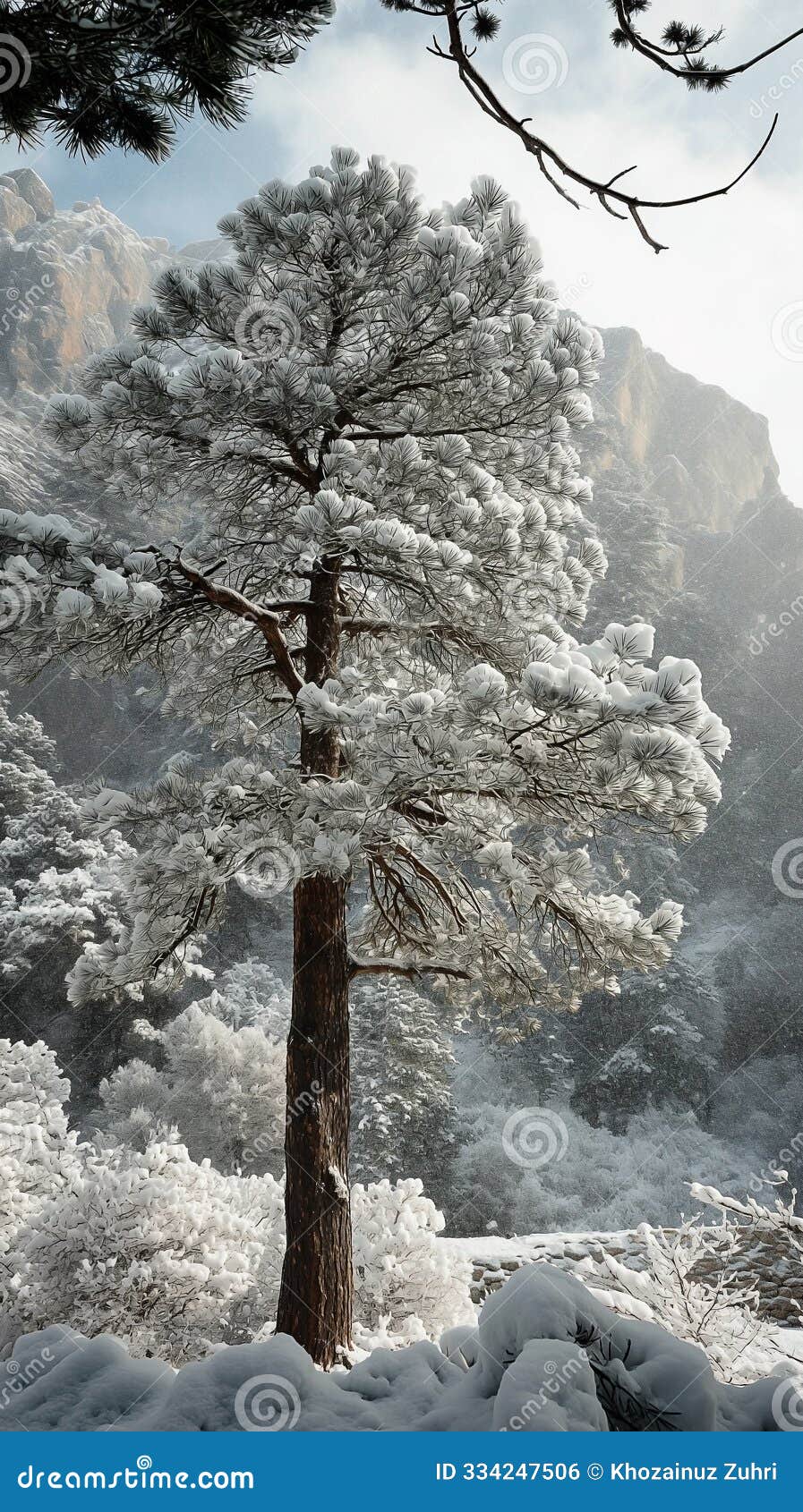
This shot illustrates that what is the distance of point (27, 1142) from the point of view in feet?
17.7

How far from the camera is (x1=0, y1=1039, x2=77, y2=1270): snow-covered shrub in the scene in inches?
194

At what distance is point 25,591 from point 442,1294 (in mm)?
4131

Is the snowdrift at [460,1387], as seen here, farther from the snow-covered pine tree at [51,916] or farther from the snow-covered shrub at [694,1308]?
the snow-covered pine tree at [51,916]

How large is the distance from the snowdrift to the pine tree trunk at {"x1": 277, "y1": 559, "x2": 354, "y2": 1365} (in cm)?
157

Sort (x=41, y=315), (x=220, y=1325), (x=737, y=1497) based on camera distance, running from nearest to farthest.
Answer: (x=737, y=1497) → (x=220, y=1325) → (x=41, y=315)

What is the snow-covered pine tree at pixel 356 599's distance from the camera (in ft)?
10.0

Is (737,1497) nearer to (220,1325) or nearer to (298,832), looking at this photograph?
(298,832)

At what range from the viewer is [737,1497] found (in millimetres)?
1526

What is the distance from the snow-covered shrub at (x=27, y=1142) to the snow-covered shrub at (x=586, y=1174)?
5763 mm

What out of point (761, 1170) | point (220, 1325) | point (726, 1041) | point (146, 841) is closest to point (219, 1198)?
point (220, 1325)

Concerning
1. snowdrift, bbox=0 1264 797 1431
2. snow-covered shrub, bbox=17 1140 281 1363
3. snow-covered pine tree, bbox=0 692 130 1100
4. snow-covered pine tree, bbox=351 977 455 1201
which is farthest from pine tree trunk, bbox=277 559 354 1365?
snow-covered pine tree, bbox=0 692 130 1100

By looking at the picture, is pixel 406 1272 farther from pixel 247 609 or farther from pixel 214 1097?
pixel 214 1097

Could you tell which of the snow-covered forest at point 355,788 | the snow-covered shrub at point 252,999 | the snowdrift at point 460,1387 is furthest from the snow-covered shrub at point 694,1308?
the snow-covered shrub at point 252,999

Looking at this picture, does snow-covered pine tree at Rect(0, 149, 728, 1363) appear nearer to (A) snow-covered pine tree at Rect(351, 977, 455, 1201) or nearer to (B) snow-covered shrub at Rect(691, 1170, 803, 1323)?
(B) snow-covered shrub at Rect(691, 1170, 803, 1323)
